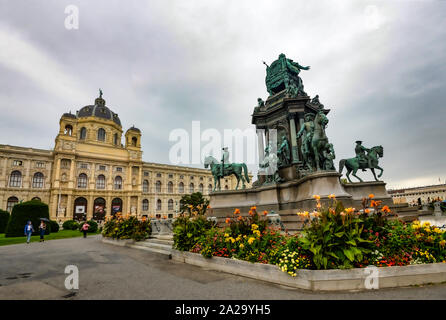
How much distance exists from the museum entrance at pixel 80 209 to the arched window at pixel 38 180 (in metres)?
9.97

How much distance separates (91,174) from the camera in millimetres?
63844

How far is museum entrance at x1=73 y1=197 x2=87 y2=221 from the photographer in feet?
194

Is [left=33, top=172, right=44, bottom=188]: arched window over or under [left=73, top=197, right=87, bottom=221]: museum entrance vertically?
over

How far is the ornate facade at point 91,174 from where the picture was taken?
56.3 meters

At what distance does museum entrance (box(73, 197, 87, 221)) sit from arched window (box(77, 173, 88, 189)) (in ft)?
11.8

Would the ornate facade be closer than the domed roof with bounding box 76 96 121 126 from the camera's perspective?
Yes

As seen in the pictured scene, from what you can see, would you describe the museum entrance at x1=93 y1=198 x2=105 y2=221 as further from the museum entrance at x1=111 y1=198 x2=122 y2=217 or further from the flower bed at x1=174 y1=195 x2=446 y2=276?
the flower bed at x1=174 y1=195 x2=446 y2=276

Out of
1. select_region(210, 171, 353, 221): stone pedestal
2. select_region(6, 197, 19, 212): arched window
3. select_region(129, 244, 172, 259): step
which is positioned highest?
select_region(6, 197, 19, 212): arched window

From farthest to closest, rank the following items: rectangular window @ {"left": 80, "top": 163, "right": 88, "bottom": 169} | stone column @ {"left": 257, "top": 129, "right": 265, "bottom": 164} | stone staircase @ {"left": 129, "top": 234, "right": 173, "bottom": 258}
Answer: rectangular window @ {"left": 80, "top": 163, "right": 88, "bottom": 169} < stone column @ {"left": 257, "top": 129, "right": 265, "bottom": 164} < stone staircase @ {"left": 129, "top": 234, "right": 173, "bottom": 258}

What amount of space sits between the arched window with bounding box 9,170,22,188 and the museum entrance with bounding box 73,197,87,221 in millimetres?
13670

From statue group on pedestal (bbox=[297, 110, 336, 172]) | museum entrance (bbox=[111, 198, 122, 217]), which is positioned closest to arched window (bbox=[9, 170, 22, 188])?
museum entrance (bbox=[111, 198, 122, 217])

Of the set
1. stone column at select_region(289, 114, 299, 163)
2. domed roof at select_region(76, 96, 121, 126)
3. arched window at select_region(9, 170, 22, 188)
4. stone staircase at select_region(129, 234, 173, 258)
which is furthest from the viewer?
domed roof at select_region(76, 96, 121, 126)
